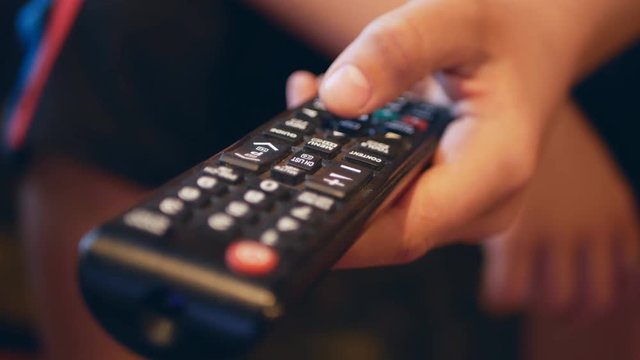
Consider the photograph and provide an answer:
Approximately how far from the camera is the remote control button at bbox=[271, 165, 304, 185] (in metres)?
0.35

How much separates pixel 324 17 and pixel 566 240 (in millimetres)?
295

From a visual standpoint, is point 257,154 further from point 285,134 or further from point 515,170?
point 515,170

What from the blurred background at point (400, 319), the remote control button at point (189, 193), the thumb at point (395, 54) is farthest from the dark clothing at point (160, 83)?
the remote control button at point (189, 193)

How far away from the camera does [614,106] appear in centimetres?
74

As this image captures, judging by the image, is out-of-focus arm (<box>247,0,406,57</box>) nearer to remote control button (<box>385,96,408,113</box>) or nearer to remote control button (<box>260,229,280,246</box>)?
remote control button (<box>385,96,408,113</box>)

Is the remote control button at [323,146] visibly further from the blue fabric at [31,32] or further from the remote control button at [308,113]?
the blue fabric at [31,32]

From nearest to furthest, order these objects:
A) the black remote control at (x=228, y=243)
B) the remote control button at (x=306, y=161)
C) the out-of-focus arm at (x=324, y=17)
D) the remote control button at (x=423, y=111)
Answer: the black remote control at (x=228, y=243)
the remote control button at (x=306, y=161)
the remote control button at (x=423, y=111)
the out-of-focus arm at (x=324, y=17)

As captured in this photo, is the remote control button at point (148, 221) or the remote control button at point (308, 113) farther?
the remote control button at point (308, 113)

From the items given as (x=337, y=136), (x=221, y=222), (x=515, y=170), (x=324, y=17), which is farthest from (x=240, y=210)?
(x=324, y=17)

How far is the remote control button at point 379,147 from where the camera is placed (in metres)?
0.40

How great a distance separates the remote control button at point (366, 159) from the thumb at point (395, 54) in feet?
0.10

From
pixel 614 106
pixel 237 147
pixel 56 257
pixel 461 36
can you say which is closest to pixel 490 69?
pixel 461 36

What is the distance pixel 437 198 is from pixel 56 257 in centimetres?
41

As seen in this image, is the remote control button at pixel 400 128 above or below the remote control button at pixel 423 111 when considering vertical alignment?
below
